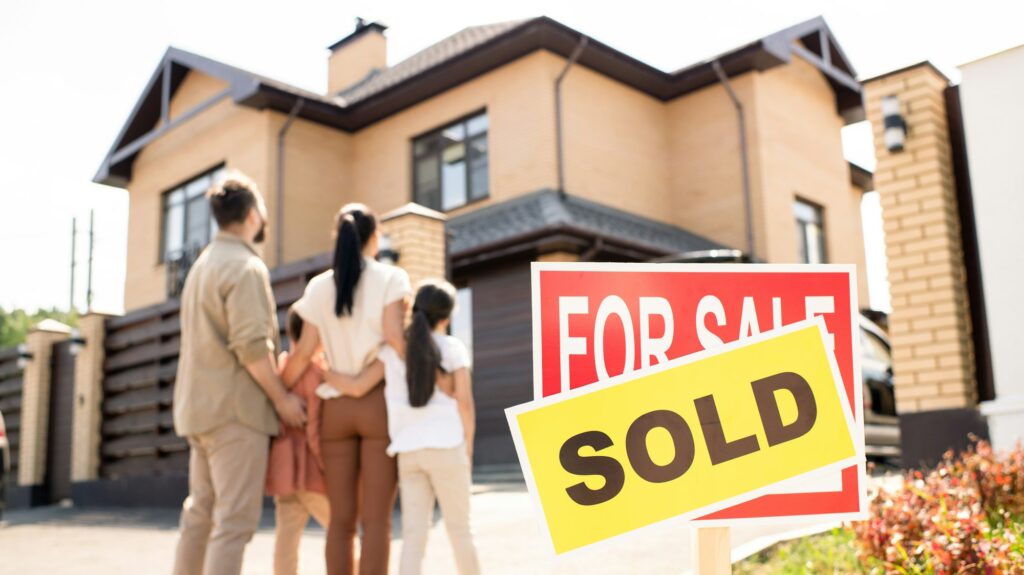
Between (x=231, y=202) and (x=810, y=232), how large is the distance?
15939 millimetres

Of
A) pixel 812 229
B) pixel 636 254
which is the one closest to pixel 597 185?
pixel 636 254

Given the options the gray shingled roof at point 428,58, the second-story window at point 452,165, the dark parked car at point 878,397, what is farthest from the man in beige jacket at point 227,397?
the second-story window at point 452,165

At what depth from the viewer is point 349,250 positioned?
4152 mm

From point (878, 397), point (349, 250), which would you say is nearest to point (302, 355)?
point (349, 250)

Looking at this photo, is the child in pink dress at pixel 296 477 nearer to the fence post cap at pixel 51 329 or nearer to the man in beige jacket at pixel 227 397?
the man in beige jacket at pixel 227 397

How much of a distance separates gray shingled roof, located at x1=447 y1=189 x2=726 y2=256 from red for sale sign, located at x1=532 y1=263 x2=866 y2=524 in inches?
432

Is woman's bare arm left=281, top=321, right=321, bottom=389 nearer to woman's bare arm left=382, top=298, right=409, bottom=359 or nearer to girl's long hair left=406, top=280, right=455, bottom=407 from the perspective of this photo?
woman's bare arm left=382, top=298, right=409, bottom=359

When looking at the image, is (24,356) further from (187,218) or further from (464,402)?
(464,402)

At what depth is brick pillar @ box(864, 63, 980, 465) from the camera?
21.2ft

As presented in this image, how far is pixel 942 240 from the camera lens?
21.6 ft

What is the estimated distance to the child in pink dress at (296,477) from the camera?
13.3 feet

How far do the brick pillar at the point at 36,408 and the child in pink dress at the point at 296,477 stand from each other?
14.0m

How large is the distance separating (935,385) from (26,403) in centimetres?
1555

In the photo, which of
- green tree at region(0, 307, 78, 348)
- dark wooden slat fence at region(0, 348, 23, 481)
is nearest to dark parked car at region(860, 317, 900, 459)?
dark wooden slat fence at region(0, 348, 23, 481)
